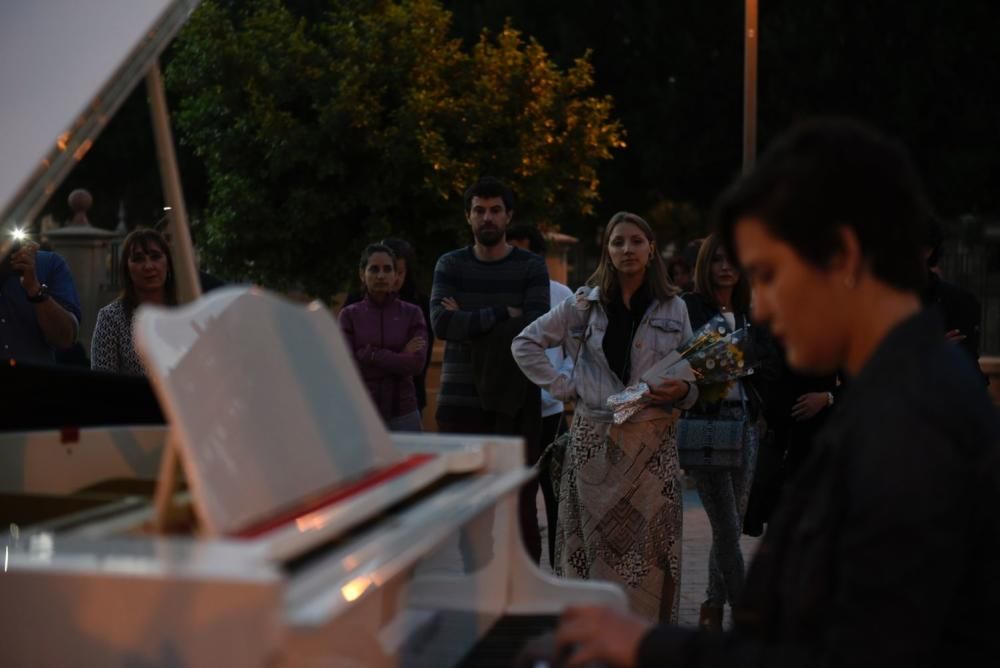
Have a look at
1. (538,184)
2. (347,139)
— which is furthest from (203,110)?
(538,184)

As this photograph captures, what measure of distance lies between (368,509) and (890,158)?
1.06m

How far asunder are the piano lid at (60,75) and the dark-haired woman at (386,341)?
3.93 meters

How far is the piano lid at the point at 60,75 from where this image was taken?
2463 millimetres

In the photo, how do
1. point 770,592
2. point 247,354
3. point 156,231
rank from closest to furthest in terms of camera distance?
1. point 770,592
2. point 247,354
3. point 156,231

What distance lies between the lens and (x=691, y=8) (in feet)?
88.1

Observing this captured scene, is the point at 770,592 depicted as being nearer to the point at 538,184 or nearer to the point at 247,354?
the point at 247,354

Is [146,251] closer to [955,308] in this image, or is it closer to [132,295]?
[132,295]

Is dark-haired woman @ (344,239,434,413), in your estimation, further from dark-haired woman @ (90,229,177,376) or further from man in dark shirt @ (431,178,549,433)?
dark-haired woman @ (90,229,177,376)

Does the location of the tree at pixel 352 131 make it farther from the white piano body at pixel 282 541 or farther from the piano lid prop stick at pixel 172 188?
the white piano body at pixel 282 541

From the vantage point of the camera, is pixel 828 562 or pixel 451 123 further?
pixel 451 123

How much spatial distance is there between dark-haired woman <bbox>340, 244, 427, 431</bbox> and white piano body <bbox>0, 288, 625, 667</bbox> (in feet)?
11.9

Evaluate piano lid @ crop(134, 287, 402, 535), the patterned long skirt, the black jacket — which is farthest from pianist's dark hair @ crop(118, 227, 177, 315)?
the black jacket

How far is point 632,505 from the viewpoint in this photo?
5539mm

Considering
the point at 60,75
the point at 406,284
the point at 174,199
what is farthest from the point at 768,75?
the point at 60,75
